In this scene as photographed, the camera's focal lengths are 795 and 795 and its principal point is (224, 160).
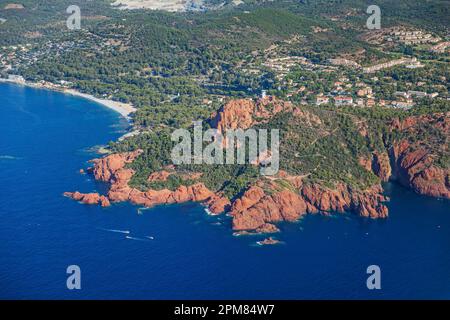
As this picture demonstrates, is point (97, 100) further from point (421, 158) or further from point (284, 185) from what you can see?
point (421, 158)

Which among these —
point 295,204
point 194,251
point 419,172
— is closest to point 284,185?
point 295,204

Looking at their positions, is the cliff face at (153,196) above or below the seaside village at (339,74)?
below

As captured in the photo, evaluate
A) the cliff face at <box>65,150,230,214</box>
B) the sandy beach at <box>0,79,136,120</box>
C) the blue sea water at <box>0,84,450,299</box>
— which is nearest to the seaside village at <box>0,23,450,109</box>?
the sandy beach at <box>0,79,136,120</box>

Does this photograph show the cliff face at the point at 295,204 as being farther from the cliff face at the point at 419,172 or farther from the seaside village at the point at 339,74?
the seaside village at the point at 339,74

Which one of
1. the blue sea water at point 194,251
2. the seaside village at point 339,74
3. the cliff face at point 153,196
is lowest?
the blue sea water at point 194,251

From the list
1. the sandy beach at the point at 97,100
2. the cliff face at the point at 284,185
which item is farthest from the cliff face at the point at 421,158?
the sandy beach at the point at 97,100

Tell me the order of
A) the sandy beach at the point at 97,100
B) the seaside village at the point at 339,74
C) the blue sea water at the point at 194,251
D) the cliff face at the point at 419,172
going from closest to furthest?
the blue sea water at the point at 194,251
the cliff face at the point at 419,172
the seaside village at the point at 339,74
the sandy beach at the point at 97,100

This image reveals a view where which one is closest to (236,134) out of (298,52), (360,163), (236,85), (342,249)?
(360,163)

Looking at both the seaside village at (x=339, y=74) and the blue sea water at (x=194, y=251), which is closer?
the blue sea water at (x=194, y=251)
